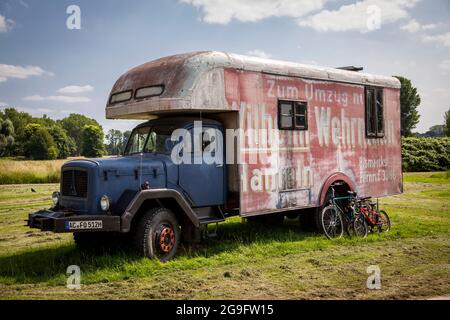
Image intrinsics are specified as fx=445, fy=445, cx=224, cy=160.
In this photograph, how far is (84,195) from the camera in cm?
732

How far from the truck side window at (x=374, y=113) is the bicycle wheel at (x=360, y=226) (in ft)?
7.43

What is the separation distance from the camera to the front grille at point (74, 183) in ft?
24.1

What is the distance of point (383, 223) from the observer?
34.9 ft

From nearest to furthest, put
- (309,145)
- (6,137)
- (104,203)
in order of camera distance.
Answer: (104,203) → (309,145) → (6,137)

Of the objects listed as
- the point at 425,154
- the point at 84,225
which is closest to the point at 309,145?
the point at 84,225

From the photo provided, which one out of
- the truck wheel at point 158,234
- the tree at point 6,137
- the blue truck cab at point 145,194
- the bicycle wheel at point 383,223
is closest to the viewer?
the blue truck cab at point 145,194

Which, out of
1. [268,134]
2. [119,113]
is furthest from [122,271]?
[268,134]

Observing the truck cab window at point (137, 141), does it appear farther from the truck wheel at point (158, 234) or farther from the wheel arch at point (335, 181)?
the wheel arch at point (335, 181)

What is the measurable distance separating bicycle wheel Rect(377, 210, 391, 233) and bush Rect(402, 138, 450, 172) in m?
26.6

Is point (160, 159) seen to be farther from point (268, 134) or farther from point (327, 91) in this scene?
point (327, 91)

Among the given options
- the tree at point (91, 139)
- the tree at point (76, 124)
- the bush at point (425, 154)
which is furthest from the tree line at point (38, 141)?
the bush at point (425, 154)

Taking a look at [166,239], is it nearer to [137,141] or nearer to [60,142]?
[137,141]

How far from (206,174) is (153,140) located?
1.17 meters
